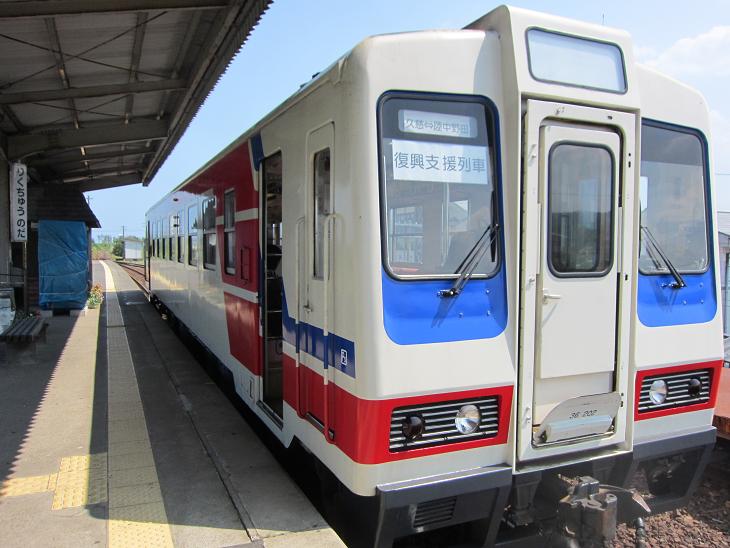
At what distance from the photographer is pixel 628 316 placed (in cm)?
332

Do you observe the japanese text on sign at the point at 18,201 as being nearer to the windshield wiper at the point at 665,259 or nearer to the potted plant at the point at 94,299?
the potted plant at the point at 94,299

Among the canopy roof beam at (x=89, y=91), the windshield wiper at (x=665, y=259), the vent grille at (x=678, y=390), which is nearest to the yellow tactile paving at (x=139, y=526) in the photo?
the vent grille at (x=678, y=390)

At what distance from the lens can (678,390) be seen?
364cm

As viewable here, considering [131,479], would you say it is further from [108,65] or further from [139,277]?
[139,277]

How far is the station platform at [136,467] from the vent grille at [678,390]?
6.63 ft

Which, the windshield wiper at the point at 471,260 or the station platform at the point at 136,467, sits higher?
the windshield wiper at the point at 471,260

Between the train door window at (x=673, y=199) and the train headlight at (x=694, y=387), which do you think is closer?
the train door window at (x=673, y=199)

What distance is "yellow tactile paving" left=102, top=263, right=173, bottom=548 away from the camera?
3.32 metres

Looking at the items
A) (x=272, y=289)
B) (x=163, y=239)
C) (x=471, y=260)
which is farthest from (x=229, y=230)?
(x=163, y=239)

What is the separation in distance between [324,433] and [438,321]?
98 cm

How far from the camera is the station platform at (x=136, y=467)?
3348 millimetres

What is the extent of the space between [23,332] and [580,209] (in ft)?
26.8

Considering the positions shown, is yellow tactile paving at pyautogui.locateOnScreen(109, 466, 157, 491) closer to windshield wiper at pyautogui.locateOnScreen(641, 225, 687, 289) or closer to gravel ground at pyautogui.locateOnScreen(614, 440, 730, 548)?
gravel ground at pyautogui.locateOnScreen(614, 440, 730, 548)

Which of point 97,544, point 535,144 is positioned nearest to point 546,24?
point 535,144
